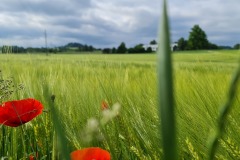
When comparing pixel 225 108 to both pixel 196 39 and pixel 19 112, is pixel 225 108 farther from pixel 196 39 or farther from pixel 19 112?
pixel 196 39

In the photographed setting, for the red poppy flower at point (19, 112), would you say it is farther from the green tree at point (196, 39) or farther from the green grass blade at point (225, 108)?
the green tree at point (196, 39)

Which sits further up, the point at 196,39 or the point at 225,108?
the point at 225,108

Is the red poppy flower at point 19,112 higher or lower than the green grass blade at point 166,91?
lower

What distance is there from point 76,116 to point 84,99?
4 cm

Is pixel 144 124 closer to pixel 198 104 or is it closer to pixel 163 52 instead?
pixel 198 104

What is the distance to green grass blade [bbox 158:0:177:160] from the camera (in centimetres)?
8

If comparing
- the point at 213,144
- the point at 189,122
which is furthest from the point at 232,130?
the point at 213,144

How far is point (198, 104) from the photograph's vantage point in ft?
2.54

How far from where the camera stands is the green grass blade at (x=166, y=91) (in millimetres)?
A: 84

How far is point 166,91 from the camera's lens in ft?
0.27

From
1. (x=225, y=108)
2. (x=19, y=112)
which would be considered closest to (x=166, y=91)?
(x=225, y=108)

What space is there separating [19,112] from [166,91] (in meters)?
0.41

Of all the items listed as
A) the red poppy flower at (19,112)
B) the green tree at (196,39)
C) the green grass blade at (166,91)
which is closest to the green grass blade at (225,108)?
the green grass blade at (166,91)

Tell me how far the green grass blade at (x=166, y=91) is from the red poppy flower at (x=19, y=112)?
1.23ft
